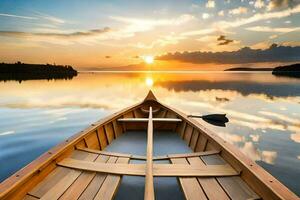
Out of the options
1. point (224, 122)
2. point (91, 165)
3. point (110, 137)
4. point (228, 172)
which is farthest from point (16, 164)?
point (224, 122)

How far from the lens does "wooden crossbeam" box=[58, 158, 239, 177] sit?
12.1 ft

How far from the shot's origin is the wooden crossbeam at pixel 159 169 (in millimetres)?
3691

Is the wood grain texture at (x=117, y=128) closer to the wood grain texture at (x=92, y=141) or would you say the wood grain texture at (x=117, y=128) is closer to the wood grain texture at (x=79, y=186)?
the wood grain texture at (x=92, y=141)

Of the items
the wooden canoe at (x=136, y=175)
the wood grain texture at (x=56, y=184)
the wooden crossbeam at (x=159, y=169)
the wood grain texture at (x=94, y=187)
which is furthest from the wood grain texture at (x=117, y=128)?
the wood grain texture at (x=94, y=187)

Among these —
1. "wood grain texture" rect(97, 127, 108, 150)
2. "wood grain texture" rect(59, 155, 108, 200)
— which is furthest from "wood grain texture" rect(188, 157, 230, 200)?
"wood grain texture" rect(97, 127, 108, 150)

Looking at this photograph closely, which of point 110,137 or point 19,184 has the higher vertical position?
point 19,184

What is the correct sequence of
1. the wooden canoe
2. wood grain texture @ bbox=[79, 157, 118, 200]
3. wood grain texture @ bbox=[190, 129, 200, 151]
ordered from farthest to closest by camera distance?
wood grain texture @ bbox=[190, 129, 200, 151] → wood grain texture @ bbox=[79, 157, 118, 200] → the wooden canoe

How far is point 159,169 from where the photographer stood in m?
3.83

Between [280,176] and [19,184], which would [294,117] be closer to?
[280,176]

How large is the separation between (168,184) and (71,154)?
83.8 inches

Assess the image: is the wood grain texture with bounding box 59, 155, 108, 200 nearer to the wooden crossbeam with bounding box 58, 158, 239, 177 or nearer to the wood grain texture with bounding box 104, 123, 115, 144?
the wooden crossbeam with bounding box 58, 158, 239, 177

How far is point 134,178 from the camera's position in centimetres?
429

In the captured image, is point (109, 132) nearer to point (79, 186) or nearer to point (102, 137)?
point (102, 137)

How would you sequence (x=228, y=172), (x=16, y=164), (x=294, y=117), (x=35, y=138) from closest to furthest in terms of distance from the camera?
(x=228, y=172)
(x=16, y=164)
(x=35, y=138)
(x=294, y=117)
